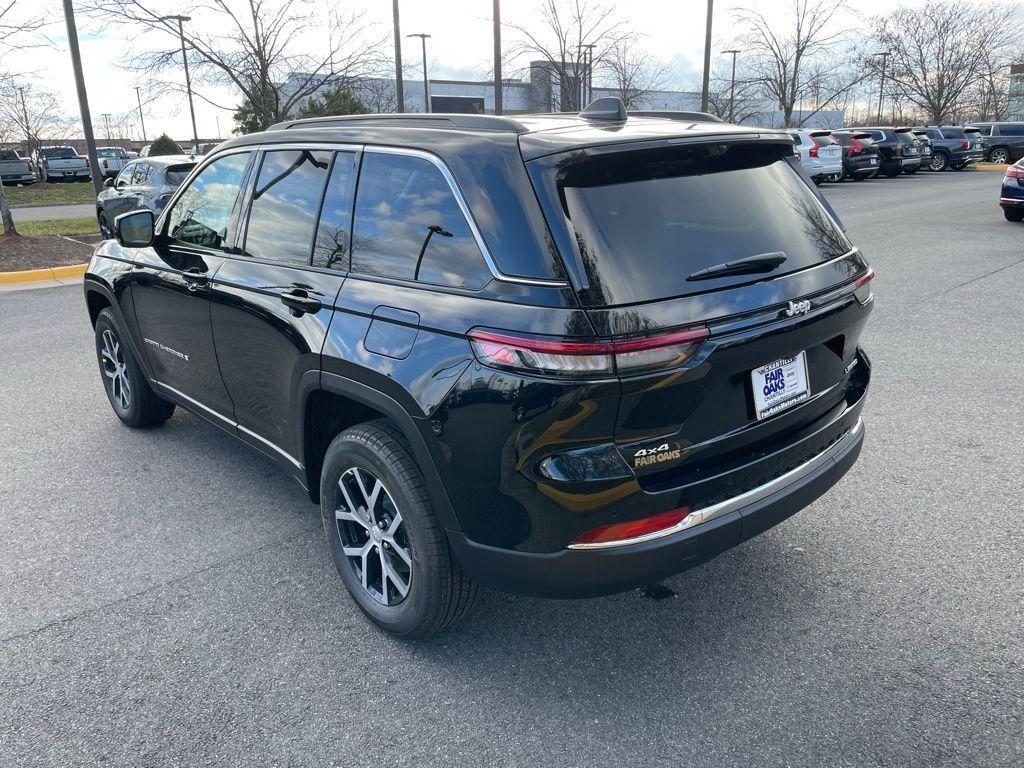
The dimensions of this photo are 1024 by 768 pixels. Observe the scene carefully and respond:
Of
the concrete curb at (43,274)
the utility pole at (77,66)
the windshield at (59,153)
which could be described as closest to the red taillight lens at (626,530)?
the concrete curb at (43,274)

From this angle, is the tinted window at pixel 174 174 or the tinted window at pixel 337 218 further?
the tinted window at pixel 174 174

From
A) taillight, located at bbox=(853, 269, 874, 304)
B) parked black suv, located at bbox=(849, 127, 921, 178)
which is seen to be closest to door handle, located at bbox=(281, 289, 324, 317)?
taillight, located at bbox=(853, 269, 874, 304)

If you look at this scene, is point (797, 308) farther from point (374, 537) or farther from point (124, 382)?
point (124, 382)

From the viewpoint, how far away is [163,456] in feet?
15.5

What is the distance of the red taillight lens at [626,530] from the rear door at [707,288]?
16 centimetres

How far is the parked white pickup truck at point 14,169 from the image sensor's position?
120ft

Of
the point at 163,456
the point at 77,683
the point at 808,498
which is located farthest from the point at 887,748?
the point at 163,456

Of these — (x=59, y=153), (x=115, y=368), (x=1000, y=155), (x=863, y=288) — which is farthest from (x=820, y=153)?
(x=59, y=153)

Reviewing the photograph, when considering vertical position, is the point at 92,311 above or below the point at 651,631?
above

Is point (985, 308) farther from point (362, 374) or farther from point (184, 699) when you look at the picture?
point (184, 699)

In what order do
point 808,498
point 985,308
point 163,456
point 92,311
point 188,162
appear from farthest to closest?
point 188,162
point 985,308
point 92,311
point 163,456
point 808,498

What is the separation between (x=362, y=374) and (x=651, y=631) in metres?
1.41

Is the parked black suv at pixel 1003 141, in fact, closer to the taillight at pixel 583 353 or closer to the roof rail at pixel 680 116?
the roof rail at pixel 680 116

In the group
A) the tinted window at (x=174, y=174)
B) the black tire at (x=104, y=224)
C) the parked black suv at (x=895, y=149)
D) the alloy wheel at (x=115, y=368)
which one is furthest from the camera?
the parked black suv at (x=895, y=149)
